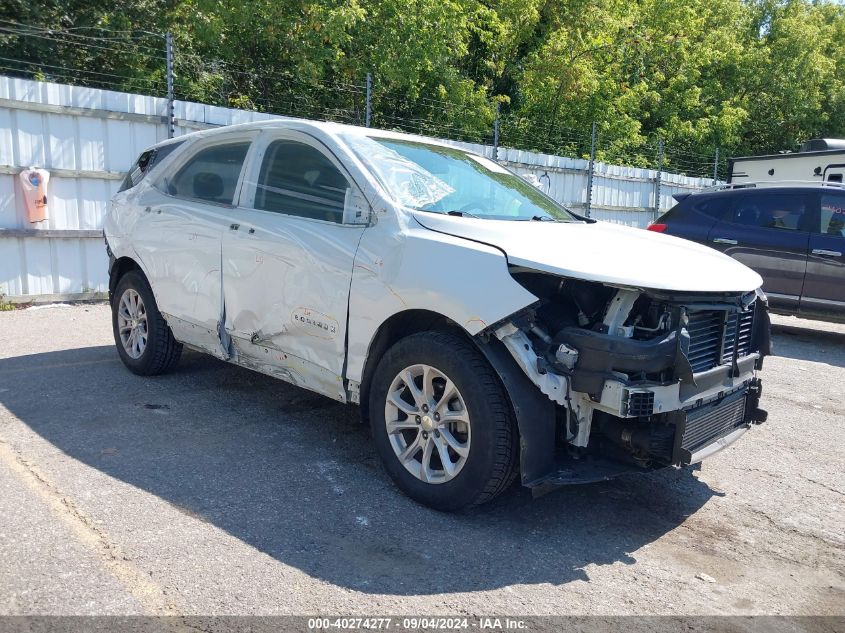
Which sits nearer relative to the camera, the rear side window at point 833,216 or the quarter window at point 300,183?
the quarter window at point 300,183


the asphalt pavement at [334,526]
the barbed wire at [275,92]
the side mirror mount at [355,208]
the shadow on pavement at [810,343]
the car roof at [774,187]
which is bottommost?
the shadow on pavement at [810,343]

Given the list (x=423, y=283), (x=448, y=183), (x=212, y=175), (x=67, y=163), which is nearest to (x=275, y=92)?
(x=67, y=163)

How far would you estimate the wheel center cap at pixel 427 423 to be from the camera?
3.59 meters

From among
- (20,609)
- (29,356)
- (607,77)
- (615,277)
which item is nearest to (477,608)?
(615,277)

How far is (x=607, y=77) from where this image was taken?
70.9ft

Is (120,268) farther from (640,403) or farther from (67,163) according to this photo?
(640,403)

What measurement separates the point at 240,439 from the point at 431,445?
4.85ft

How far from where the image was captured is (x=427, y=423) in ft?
11.8

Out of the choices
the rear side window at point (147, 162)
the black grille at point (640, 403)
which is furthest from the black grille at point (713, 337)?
the rear side window at point (147, 162)

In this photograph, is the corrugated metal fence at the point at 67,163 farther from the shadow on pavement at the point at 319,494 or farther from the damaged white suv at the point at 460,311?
the damaged white suv at the point at 460,311

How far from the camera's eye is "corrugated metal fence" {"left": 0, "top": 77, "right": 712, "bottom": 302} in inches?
330

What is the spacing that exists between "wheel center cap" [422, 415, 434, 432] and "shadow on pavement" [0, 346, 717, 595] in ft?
1.35

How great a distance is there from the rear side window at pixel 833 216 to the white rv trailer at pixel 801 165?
3637mm

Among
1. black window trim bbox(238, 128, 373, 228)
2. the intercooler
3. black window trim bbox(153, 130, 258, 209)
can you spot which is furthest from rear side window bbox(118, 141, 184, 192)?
the intercooler
